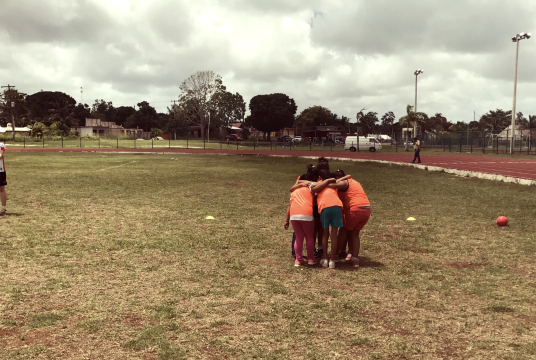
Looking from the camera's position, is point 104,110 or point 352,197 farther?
point 104,110

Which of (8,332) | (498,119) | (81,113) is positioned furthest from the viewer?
(81,113)

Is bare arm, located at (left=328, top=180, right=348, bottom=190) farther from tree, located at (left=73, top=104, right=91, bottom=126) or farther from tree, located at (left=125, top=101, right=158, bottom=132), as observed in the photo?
tree, located at (left=73, top=104, right=91, bottom=126)

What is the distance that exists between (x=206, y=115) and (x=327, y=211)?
87.8 meters

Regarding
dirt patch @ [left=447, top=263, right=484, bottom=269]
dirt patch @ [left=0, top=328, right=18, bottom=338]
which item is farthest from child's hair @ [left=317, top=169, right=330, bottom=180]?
dirt patch @ [left=0, top=328, right=18, bottom=338]

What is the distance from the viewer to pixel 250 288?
538 cm

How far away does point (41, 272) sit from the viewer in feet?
19.4

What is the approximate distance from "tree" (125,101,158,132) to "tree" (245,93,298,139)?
34.6 metres

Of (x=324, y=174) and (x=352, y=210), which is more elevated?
(x=324, y=174)

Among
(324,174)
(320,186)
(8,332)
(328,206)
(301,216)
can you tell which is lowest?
(8,332)

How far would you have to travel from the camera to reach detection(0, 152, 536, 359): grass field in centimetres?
392

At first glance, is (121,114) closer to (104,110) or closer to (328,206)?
(104,110)

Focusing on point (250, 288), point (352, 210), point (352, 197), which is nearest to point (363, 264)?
point (352, 210)

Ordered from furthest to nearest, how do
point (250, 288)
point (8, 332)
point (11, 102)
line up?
point (11, 102) < point (250, 288) < point (8, 332)

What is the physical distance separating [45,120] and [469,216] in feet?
408
